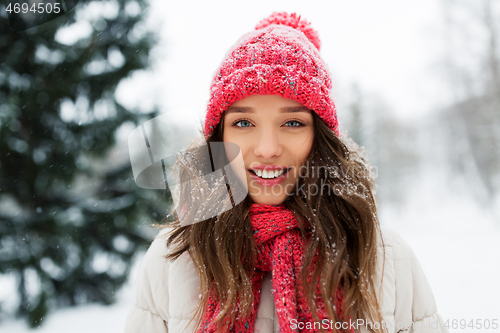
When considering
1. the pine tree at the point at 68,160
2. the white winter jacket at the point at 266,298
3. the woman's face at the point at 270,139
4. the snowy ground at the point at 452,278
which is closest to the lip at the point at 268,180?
the woman's face at the point at 270,139

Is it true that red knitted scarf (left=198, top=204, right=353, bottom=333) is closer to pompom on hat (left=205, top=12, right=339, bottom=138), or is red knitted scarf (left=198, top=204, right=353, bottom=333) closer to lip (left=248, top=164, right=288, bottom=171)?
lip (left=248, top=164, right=288, bottom=171)

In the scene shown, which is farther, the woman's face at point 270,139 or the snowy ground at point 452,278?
the snowy ground at point 452,278

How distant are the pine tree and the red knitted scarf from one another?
160cm

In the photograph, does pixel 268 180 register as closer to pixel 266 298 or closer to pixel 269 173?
pixel 269 173

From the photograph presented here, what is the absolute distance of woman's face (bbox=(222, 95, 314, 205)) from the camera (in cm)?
104

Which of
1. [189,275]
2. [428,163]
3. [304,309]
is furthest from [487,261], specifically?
[428,163]

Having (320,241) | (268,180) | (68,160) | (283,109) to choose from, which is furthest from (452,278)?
(68,160)

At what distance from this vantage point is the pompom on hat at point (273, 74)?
1007 millimetres

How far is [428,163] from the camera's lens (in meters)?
8.62

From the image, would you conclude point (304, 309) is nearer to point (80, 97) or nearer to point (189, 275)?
point (189, 275)

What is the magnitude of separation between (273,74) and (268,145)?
0.82 feet

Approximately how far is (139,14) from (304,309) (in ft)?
8.84

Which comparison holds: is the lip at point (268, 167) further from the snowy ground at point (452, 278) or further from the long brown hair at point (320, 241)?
the snowy ground at point (452, 278)

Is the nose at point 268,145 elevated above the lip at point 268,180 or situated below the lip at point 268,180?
above
